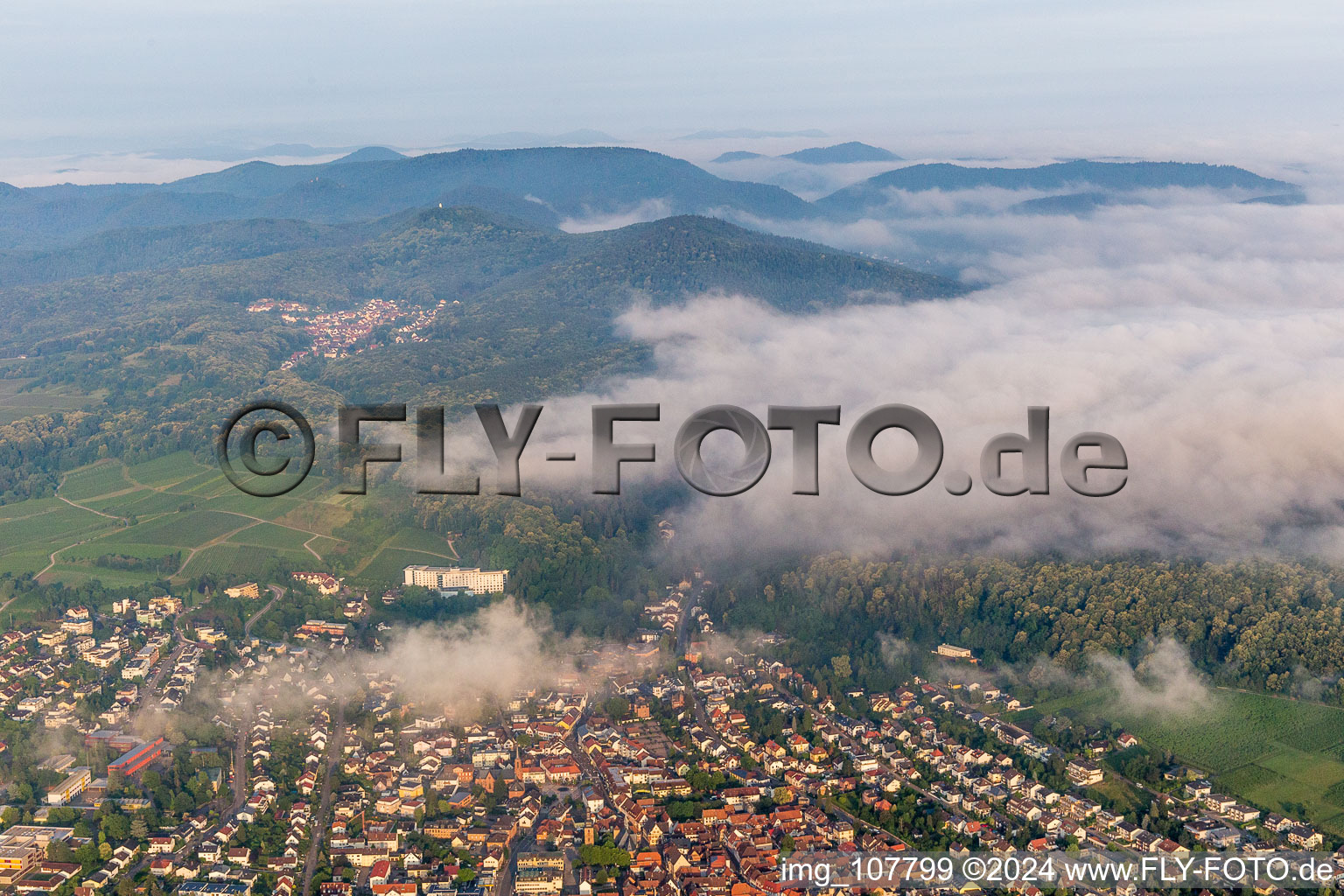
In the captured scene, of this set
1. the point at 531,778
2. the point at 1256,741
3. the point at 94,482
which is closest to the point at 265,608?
the point at 531,778

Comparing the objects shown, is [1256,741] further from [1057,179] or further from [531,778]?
[1057,179]

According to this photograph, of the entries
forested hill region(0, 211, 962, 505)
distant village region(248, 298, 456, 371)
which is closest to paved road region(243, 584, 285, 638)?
forested hill region(0, 211, 962, 505)

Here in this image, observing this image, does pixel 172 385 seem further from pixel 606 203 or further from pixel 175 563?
pixel 606 203

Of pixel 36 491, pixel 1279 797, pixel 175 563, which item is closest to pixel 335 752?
pixel 175 563

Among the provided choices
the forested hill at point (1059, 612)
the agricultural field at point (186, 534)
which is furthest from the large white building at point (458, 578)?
the forested hill at point (1059, 612)

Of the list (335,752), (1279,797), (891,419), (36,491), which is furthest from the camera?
(36,491)

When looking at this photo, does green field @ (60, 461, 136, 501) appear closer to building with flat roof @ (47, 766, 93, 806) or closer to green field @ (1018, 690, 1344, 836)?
building with flat roof @ (47, 766, 93, 806)
